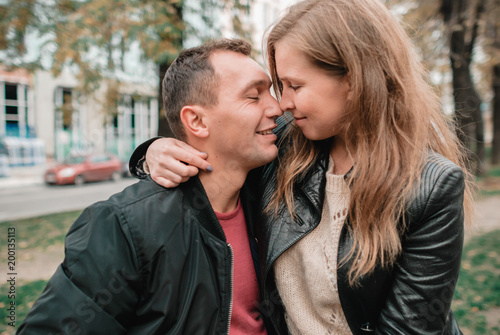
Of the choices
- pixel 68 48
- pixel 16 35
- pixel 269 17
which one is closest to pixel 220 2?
pixel 68 48

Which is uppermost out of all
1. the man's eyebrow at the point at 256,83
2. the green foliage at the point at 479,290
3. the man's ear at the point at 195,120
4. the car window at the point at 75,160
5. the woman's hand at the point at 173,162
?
the man's eyebrow at the point at 256,83

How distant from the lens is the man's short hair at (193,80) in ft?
7.28

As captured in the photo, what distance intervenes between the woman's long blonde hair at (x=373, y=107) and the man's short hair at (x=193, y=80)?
0.44m

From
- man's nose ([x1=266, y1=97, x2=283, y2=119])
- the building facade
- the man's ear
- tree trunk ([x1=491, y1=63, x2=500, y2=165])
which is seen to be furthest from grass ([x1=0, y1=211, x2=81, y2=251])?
tree trunk ([x1=491, y1=63, x2=500, y2=165])

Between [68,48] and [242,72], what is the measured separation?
5895 millimetres

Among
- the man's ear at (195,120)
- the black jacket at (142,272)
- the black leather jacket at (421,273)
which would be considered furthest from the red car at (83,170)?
the black leather jacket at (421,273)

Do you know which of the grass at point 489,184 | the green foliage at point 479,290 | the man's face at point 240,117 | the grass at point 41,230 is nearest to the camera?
the man's face at point 240,117

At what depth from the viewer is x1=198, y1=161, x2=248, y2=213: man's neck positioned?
2.19m

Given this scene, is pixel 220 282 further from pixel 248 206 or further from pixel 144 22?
pixel 144 22

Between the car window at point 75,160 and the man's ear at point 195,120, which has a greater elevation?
the man's ear at point 195,120

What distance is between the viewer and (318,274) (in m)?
1.90

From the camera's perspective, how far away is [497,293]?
16.5ft

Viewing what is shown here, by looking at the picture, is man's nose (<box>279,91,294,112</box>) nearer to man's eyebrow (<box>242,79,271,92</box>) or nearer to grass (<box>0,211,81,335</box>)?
man's eyebrow (<box>242,79,271,92</box>)

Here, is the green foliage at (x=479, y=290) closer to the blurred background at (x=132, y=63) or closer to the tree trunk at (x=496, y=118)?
the blurred background at (x=132, y=63)
